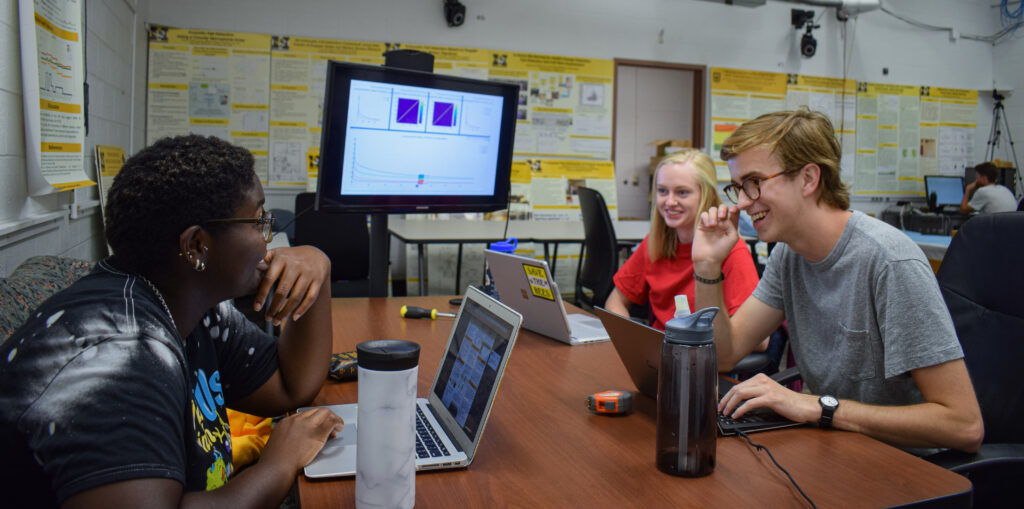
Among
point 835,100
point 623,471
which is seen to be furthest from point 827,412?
point 835,100

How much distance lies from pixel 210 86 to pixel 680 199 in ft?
12.8

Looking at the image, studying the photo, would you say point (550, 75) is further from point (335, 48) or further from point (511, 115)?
point (511, 115)

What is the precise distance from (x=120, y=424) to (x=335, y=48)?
186 inches

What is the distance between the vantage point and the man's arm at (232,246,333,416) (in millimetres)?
1107

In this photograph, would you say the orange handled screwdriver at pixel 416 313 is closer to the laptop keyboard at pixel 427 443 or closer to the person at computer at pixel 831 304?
the person at computer at pixel 831 304

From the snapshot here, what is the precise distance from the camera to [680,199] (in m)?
2.18

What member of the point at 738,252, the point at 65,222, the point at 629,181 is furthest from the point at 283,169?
the point at 738,252

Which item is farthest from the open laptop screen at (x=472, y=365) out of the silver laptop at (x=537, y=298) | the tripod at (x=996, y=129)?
the tripod at (x=996, y=129)

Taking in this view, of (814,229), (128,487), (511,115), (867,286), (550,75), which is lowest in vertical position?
(128,487)

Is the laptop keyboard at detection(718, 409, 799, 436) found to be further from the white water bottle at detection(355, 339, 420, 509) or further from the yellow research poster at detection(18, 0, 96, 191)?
the yellow research poster at detection(18, 0, 96, 191)

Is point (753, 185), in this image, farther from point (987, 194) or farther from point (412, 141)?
point (987, 194)

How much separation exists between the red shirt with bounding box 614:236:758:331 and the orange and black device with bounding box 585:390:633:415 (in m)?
0.83

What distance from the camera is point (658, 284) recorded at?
7.18ft

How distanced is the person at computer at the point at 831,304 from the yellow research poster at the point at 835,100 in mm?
5230
